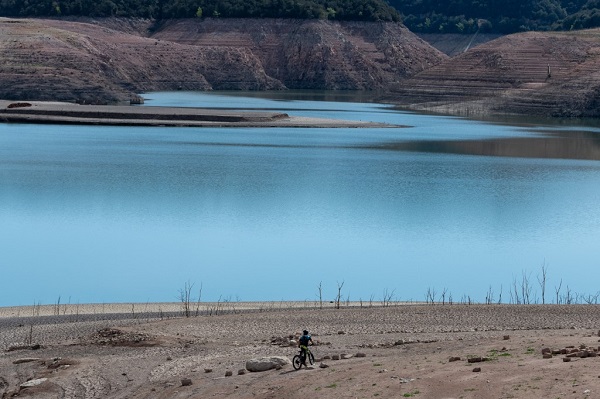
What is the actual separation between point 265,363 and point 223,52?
15148 centimetres

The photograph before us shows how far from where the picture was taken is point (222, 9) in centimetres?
17788

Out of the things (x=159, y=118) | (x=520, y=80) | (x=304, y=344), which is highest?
(x=520, y=80)

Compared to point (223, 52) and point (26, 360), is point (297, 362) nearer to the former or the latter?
point (26, 360)

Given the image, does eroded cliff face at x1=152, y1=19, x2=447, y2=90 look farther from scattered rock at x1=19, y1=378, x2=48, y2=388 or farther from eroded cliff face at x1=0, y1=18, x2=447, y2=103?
scattered rock at x1=19, y1=378, x2=48, y2=388

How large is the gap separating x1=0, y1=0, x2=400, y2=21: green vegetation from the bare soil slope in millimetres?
154880

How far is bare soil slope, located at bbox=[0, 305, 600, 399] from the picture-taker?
52.1ft

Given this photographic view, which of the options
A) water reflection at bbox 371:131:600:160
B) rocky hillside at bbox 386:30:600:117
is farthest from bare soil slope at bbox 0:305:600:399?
rocky hillside at bbox 386:30:600:117

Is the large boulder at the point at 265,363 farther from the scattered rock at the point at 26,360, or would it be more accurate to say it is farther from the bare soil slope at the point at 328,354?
the scattered rock at the point at 26,360

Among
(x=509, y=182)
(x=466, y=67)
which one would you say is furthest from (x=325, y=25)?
(x=509, y=182)

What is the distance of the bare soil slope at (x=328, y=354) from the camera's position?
1588 centimetres

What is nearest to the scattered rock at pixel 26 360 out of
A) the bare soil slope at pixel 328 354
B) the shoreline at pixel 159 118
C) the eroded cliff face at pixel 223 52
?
the bare soil slope at pixel 328 354

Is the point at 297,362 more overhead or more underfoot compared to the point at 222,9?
more underfoot

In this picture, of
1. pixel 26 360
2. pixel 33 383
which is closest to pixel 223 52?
pixel 26 360

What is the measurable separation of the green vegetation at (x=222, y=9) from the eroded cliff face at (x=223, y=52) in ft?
4.04
